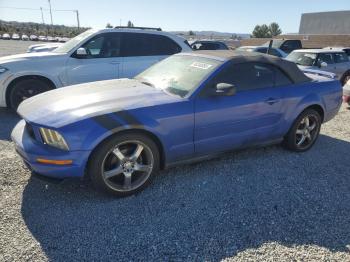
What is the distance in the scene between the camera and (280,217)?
124 inches

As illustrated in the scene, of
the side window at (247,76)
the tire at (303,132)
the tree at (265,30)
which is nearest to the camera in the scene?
the side window at (247,76)

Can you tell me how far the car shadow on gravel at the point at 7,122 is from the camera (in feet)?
16.8

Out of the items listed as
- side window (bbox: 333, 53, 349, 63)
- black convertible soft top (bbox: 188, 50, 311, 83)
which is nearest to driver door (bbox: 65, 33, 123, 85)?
black convertible soft top (bbox: 188, 50, 311, 83)

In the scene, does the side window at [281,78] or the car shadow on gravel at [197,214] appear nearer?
the car shadow on gravel at [197,214]

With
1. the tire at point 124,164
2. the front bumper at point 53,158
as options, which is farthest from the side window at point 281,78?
the front bumper at point 53,158

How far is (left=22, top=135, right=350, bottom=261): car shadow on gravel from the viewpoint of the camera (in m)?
2.68

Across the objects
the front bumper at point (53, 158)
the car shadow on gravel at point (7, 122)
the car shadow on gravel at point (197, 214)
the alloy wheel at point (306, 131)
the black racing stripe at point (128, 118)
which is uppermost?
the black racing stripe at point (128, 118)

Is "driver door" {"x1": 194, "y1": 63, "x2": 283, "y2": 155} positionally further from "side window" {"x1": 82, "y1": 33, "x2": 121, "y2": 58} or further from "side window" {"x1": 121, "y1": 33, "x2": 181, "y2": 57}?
"side window" {"x1": 82, "y1": 33, "x2": 121, "y2": 58}

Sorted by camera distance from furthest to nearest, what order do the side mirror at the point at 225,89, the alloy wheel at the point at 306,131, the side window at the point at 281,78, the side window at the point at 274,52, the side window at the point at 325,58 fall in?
1. the side window at the point at 274,52
2. the side window at the point at 325,58
3. the alloy wheel at the point at 306,131
4. the side window at the point at 281,78
5. the side mirror at the point at 225,89

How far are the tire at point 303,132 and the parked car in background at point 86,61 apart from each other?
3476mm

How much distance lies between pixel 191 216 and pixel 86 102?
63.5 inches

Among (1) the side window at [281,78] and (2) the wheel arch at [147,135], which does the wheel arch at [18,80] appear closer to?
(2) the wheel arch at [147,135]

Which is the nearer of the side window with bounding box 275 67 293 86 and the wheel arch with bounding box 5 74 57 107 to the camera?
the side window with bounding box 275 67 293 86

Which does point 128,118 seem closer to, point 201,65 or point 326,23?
point 201,65
